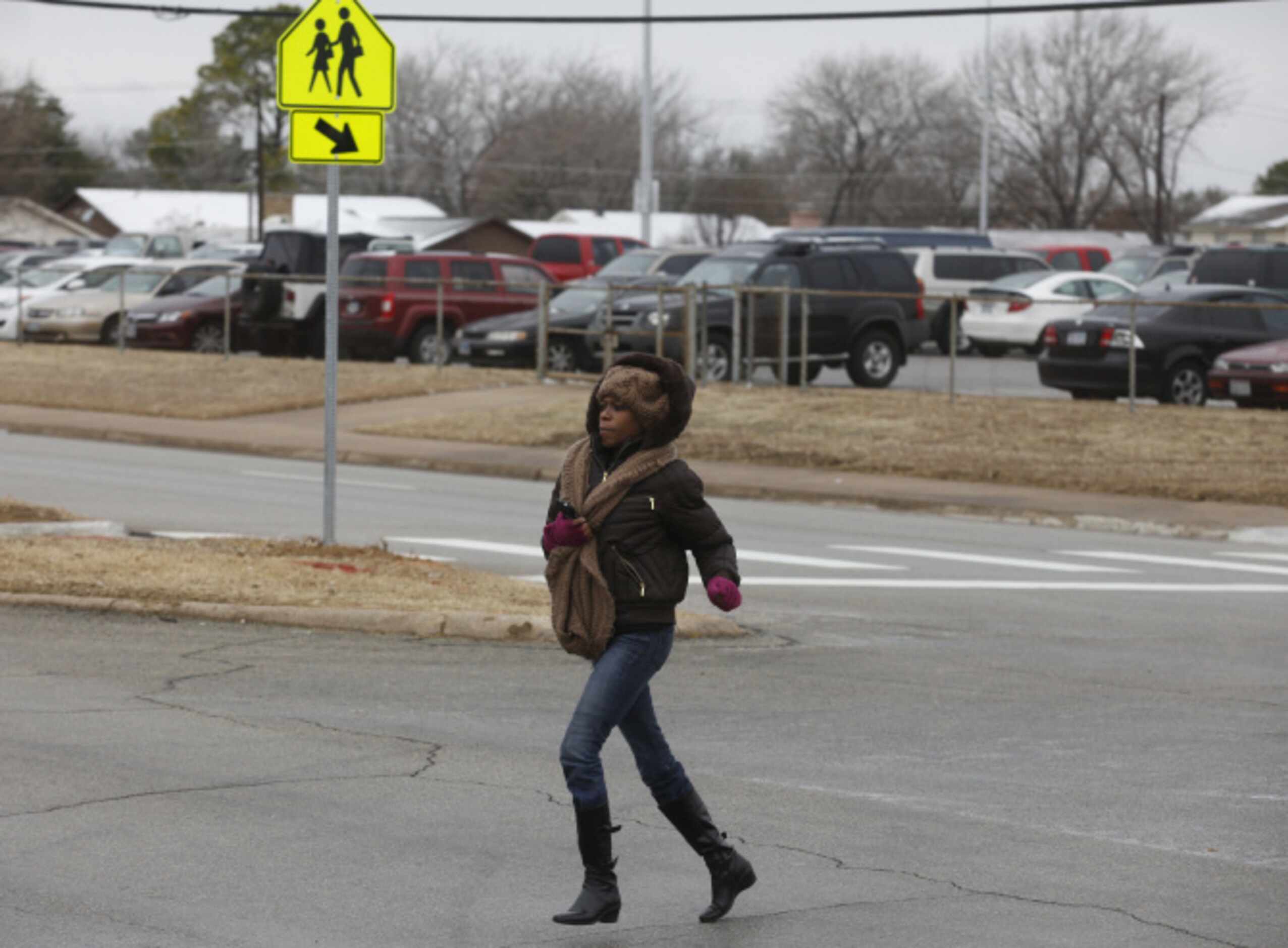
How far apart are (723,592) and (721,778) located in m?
2.24

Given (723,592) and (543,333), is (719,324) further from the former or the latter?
(723,592)

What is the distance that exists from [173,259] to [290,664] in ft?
143

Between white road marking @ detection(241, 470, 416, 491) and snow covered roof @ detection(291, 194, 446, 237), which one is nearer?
white road marking @ detection(241, 470, 416, 491)

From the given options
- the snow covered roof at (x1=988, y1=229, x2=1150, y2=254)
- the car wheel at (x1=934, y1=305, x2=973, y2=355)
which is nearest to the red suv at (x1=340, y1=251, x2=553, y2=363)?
the car wheel at (x1=934, y1=305, x2=973, y2=355)

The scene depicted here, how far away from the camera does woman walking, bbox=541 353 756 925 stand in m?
5.68

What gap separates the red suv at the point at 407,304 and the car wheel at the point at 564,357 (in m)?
1.88

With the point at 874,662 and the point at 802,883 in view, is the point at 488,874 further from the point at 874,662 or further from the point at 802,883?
the point at 874,662

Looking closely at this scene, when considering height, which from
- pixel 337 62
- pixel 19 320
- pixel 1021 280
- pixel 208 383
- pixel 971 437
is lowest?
pixel 971 437

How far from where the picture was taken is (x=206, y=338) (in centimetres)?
3428

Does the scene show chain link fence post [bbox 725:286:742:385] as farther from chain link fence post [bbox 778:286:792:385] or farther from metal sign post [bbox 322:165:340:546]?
metal sign post [bbox 322:165:340:546]

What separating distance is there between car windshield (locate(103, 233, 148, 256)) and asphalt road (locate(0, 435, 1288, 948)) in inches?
1730

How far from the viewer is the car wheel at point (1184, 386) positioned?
24625 millimetres

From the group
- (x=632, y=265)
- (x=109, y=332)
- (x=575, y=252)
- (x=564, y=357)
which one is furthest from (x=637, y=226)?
(x=564, y=357)

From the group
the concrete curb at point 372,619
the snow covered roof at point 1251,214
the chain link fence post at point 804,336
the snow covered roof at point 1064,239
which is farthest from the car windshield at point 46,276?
the snow covered roof at point 1251,214
